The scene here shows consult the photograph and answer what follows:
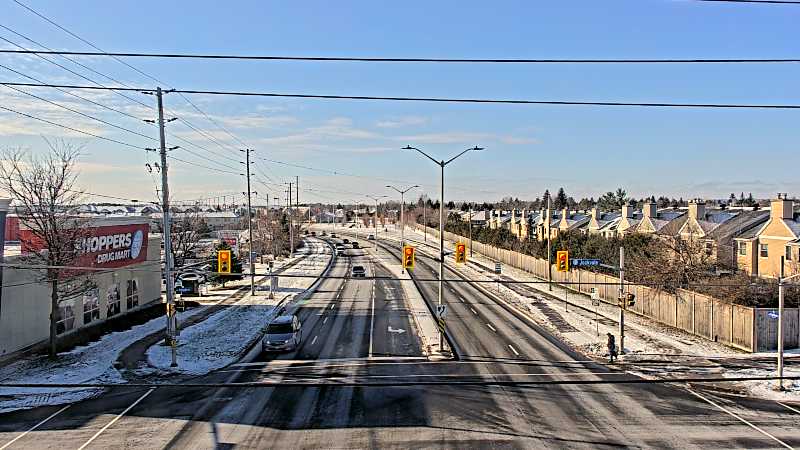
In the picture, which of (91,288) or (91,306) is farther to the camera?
(91,306)

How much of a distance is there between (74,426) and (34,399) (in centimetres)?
436

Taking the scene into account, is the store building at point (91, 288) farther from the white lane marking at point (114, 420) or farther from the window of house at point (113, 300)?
the white lane marking at point (114, 420)

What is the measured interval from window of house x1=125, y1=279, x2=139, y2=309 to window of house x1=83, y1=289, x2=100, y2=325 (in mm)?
4253

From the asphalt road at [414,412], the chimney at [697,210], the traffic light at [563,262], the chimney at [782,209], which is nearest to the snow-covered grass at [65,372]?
the asphalt road at [414,412]

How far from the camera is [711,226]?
59.8m

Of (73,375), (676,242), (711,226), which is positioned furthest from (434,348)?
(711,226)

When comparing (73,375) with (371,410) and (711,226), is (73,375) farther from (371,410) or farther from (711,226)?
(711,226)

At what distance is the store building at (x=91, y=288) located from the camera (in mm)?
28734

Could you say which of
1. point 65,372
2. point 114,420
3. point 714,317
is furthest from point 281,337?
point 714,317

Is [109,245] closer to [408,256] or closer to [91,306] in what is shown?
[91,306]

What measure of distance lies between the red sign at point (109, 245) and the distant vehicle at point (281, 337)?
10355 millimetres

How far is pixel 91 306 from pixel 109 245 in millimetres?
3745

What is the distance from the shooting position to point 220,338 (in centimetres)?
3544

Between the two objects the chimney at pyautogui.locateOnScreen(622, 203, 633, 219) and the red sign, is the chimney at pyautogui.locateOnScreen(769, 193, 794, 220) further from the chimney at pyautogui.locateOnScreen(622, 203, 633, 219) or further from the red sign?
the red sign
